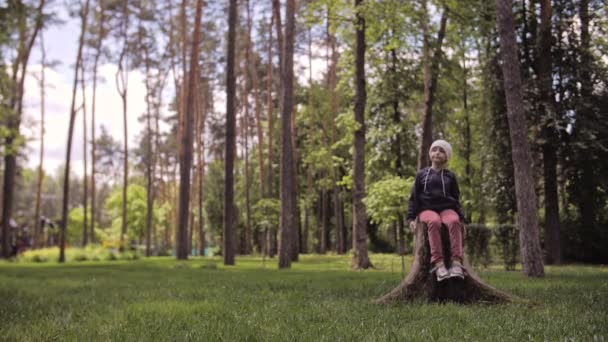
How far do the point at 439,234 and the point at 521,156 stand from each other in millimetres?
6202

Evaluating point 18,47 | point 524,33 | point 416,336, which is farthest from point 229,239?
point 416,336

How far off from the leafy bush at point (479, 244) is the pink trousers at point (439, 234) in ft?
38.8

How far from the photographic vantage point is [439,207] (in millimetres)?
7875

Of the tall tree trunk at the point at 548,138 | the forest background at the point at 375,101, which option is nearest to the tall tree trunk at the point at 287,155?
the forest background at the point at 375,101

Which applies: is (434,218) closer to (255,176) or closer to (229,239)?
(229,239)

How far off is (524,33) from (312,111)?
65.4ft

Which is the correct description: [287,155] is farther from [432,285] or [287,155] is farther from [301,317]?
[301,317]

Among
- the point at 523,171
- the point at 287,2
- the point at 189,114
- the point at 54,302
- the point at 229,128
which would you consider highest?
the point at 287,2

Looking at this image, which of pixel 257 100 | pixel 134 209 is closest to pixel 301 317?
pixel 257 100

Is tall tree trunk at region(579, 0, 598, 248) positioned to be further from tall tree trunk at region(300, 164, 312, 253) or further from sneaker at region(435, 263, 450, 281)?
tall tree trunk at region(300, 164, 312, 253)

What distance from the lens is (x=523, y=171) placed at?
12.7 m

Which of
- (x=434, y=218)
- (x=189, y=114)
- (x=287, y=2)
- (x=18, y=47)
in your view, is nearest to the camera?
(x=434, y=218)

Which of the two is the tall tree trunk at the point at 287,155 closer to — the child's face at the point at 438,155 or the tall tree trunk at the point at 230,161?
the tall tree trunk at the point at 230,161

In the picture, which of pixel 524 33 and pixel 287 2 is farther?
pixel 524 33
